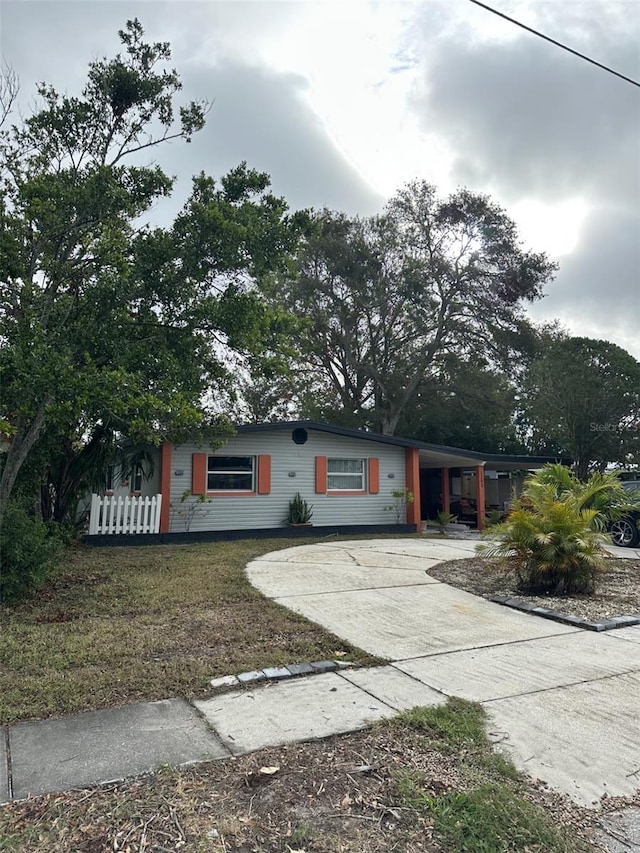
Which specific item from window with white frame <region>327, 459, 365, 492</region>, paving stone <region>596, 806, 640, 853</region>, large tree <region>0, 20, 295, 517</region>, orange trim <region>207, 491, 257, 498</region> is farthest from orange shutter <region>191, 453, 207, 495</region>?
paving stone <region>596, 806, 640, 853</region>

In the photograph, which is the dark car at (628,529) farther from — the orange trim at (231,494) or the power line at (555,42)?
the power line at (555,42)

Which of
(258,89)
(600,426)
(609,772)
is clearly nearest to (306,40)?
(258,89)

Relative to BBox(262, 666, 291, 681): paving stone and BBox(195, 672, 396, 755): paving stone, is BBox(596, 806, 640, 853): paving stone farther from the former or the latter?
BBox(262, 666, 291, 681): paving stone

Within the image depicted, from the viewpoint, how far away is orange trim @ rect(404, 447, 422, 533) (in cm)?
1509

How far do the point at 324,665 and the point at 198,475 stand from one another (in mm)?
9048

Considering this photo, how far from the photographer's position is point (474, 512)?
59.3 ft

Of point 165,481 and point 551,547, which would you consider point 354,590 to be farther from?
point 165,481

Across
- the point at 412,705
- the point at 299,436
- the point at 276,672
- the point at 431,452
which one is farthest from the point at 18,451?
the point at 431,452

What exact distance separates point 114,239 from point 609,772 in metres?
7.07

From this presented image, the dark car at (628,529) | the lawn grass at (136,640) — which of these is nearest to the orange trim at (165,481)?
the lawn grass at (136,640)

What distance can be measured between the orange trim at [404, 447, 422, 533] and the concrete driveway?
291 inches

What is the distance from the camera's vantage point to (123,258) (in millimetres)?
6902

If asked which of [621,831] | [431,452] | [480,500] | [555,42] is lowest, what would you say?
[621,831]

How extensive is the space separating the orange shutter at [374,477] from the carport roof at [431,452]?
600 mm
